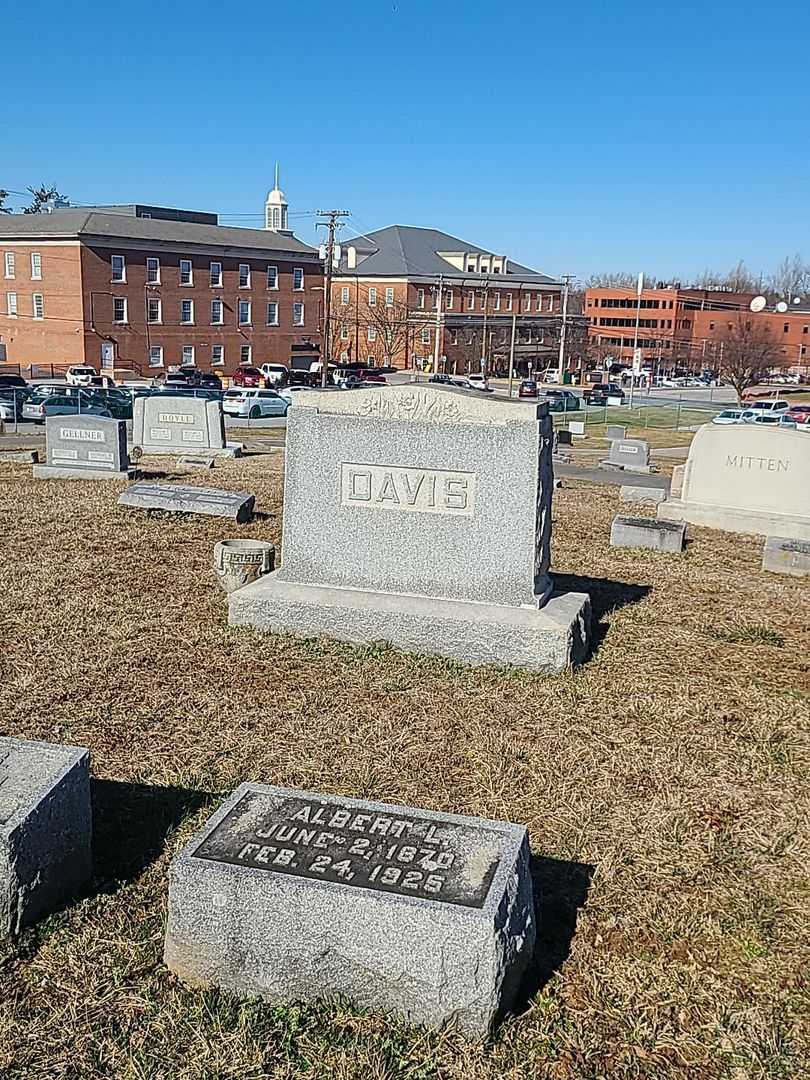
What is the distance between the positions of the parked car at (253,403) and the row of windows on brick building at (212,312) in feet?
50.0

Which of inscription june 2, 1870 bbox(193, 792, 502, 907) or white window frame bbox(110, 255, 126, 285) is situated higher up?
white window frame bbox(110, 255, 126, 285)

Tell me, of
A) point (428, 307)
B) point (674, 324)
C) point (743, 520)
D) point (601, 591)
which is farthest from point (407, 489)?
point (674, 324)

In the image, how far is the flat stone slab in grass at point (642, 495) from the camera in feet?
48.7

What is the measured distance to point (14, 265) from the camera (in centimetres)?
4878

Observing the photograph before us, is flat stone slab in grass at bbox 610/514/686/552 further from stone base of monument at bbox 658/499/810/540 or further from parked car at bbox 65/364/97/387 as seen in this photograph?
parked car at bbox 65/364/97/387

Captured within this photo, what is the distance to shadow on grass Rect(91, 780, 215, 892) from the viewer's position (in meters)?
3.89

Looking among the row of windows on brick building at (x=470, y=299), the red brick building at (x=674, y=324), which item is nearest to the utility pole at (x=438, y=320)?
the row of windows on brick building at (x=470, y=299)

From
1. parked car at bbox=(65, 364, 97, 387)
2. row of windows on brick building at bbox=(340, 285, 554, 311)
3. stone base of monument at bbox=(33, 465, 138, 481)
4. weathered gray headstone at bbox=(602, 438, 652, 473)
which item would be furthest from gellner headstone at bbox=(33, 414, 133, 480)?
row of windows on brick building at bbox=(340, 285, 554, 311)

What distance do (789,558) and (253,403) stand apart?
89.7 ft

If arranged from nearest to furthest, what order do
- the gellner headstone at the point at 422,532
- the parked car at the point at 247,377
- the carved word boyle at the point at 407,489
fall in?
the gellner headstone at the point at 422,532
the carved word boyle at the point at 407,489
the parked car at the point at 247,377

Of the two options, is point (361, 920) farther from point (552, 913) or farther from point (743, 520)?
point (743, 520)

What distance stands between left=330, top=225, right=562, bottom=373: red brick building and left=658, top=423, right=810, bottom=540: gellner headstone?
5365 centimetres

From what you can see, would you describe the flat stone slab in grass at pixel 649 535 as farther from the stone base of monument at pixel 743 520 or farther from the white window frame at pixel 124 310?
the white window frame at pixel 124 310

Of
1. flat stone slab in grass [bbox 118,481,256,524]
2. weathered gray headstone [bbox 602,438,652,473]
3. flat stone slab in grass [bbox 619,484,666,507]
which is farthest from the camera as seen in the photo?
weathered gray headstone [bbox 602,438,652,473]
